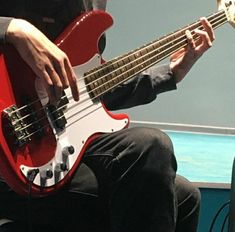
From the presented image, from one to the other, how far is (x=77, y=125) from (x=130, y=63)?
0.60 ft

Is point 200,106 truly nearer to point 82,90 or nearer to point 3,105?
point 82,90

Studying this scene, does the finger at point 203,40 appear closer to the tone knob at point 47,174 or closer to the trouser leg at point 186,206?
the trouser leg at point 186,206

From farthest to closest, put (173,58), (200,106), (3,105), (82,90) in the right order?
(200,106), (173,58), (82,90), (3,105)

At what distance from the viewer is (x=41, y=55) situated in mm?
721

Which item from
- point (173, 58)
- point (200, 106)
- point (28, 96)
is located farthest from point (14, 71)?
point (200, 106)

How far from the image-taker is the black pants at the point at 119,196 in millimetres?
742

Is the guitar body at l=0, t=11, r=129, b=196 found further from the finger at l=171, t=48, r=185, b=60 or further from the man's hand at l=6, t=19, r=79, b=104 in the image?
the finger at l=171, t=48, r=185, b=60

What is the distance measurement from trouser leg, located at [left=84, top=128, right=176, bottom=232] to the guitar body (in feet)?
0.27

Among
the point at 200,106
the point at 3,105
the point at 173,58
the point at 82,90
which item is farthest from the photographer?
the point at 200,106

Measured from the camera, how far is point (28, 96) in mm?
769

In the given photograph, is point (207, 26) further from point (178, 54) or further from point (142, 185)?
point (142, 185)

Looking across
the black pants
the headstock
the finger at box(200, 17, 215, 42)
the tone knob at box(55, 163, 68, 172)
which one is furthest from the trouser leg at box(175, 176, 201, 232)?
the headstock

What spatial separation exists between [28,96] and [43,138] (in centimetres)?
7

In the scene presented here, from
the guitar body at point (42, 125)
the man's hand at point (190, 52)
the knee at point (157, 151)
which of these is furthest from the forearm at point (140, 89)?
the knee at point (157, 151)
